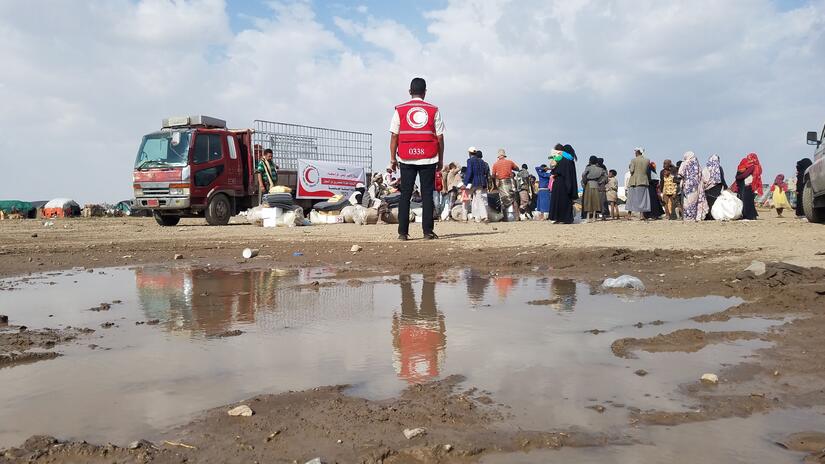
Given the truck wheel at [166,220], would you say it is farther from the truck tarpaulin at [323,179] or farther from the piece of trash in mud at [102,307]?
the piece of trash in mud at [102,307]

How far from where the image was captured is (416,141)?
27.6 feet

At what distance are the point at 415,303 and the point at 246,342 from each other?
4.13 ft

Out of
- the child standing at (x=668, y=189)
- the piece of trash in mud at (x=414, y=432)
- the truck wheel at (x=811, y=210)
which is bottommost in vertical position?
the piece of trash in mud at (x=414, y=432)

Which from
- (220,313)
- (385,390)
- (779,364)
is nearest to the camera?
(385,390)

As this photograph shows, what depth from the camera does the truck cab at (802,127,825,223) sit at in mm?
11031

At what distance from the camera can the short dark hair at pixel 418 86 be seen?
838 cm

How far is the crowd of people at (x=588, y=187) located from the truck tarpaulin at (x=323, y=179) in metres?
1.07

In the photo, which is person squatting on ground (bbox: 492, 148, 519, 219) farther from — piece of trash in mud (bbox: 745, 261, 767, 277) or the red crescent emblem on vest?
piece of trash in mud (bbox: 745, 261, 767, 277)

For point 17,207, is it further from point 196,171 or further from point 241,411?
point 241,411

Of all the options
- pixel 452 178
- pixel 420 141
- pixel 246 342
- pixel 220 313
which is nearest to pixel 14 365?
pixel 246 342

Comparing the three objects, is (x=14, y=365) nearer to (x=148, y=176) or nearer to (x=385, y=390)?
(x=385, y=390)

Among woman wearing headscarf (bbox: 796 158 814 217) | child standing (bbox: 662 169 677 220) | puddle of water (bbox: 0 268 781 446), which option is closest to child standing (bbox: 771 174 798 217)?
woman wearing headscarf (bbox: 796 158 814 217)

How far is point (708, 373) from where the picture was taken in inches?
93.4

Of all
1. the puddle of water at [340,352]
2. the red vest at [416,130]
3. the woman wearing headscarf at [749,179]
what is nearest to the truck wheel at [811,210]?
the woman wearing headscarf at [749,179]
